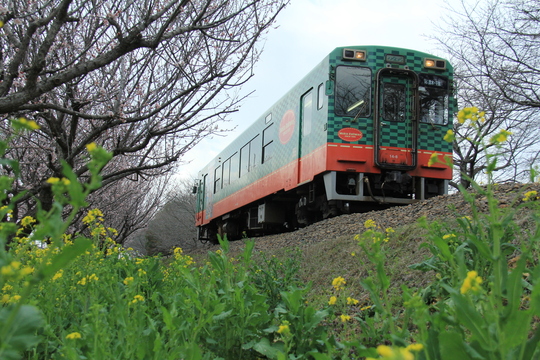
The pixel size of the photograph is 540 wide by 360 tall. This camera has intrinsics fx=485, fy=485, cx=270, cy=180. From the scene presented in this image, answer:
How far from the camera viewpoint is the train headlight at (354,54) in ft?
28.2

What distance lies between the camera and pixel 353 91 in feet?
28.6

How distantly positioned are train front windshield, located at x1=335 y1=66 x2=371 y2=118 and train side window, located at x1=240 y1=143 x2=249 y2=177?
5.22 m

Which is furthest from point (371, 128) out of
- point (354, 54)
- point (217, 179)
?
point (217, 179)

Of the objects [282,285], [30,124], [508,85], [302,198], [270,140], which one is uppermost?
[508,85]

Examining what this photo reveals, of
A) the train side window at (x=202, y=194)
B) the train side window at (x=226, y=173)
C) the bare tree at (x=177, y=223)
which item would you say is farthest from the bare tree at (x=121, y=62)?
the bare tree at (x=177, y=223)

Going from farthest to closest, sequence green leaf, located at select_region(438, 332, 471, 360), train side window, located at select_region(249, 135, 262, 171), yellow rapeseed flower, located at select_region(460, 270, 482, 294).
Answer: train side window, located at select_region(249, 135, 262, 171)
green leaf, located at select_region(438, 332, 471, 360)
yellow rapeseed flower, located at select_region(460, 270, 482, 294)

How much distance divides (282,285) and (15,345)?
109 inches

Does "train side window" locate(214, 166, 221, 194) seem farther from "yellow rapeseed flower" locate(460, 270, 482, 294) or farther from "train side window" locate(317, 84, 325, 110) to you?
"yellow rapeseed flower" locate(460, 270, 482, 294)

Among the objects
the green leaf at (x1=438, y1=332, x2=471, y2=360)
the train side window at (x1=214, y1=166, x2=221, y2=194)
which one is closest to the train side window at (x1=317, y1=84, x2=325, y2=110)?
the green leaf at (x1=438, y1=332, x2=471, y2=360)

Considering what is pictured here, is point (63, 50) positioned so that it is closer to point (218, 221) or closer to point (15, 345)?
point (15, 345)

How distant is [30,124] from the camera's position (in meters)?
0.85

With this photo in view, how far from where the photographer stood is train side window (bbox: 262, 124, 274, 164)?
11500 mm

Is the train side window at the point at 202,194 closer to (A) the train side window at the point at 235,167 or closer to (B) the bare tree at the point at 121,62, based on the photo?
(A) the train side window at the point at 235,167

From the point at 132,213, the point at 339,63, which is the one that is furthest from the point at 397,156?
the point at 132,213
